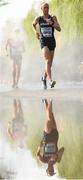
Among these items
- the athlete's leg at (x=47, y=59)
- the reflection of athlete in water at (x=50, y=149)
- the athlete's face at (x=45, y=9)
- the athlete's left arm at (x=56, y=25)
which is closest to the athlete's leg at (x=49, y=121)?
the reflection of athlete in water at (x=50, y=149)

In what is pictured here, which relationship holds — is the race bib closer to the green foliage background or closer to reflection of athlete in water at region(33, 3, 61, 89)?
reflection of athlete in water at region(33, 3, 61, 89)

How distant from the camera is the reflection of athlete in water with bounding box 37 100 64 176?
8.84ft

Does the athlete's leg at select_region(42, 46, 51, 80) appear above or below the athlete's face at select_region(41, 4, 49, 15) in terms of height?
below

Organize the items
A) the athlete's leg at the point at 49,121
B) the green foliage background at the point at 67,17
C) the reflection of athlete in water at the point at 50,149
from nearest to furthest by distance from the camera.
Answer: the reflection of athlete in water at the point at 50,149
the athlete's leg at the point at 49,121
the green foliage background at the point at 67,17

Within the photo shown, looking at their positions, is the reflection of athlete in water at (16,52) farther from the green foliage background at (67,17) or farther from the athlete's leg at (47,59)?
the athlete's leg at (47,59)

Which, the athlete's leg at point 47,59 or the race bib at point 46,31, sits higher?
the race bib at point 46,31

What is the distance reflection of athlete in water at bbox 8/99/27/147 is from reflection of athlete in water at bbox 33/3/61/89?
1.57m

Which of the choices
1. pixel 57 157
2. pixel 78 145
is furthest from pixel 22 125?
pixel 57 157

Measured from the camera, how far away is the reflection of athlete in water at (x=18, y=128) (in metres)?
3.40

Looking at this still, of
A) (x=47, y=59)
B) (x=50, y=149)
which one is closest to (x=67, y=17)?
(x=47, y=59)

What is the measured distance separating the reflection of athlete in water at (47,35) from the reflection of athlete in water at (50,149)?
256 centimetres

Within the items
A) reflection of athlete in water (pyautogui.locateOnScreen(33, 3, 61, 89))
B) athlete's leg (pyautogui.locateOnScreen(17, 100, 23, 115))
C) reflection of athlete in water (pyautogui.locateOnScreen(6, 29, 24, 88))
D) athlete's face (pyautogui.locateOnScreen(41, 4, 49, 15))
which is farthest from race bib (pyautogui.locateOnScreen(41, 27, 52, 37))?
athlete's leg (pyautogui.locateOnScreen(17, 100, 23, 115))

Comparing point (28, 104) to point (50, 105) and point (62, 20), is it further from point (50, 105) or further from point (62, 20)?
point (62, 20)

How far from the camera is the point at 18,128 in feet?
12.4
